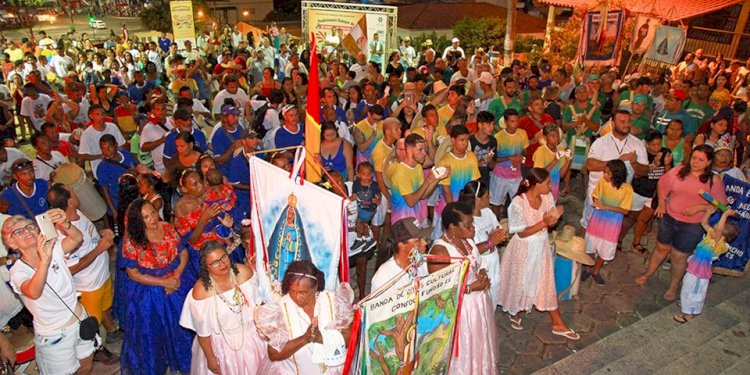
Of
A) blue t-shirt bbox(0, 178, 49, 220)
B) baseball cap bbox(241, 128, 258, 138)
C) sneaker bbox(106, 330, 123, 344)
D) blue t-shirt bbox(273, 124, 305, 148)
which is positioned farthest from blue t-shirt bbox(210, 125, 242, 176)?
sneaker bbox(106, 330, 123, 344)

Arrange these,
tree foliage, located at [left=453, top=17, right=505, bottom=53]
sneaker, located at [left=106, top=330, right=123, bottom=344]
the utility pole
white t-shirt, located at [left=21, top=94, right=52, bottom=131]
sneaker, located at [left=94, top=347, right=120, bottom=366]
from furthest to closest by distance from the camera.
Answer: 1. tree foliage, located at [left=453, top=17, right=505, bottom=53]
2. the utility pole
3. white t-shirt, located at [left=21, top=94, right=52, bottom=131]
4. sneaker, located at [left=106, top=330, right=123, bottom=344]
5. sneaker, located at [left=94, top=347, right=120, bottom=366]

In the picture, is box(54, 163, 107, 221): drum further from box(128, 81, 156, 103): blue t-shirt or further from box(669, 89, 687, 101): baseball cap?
box(669, 89, 687, 101): baseball cap

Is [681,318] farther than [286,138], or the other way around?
[286,138]

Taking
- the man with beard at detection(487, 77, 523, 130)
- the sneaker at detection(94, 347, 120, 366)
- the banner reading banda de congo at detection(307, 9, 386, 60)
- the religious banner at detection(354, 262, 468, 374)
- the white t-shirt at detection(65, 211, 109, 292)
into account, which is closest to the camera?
the religious banner at detection(354, 262, 468, 374)

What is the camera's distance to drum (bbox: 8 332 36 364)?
492cm

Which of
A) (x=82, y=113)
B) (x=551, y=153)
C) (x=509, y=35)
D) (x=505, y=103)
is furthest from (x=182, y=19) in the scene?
(x=551, y=153)

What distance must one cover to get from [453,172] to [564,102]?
19.7 ft

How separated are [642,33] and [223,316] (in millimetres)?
16054

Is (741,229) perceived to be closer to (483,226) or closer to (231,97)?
(483,226)

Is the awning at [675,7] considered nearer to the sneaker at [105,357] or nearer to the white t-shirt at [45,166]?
the white t-shirt at [45,166]

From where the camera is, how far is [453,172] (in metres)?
6.62

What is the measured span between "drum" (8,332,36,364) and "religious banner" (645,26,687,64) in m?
14.0

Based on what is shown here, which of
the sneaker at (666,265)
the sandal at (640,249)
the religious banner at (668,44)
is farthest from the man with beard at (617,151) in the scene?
the religious banner at (668,44)

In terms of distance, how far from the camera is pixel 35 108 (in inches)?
449
